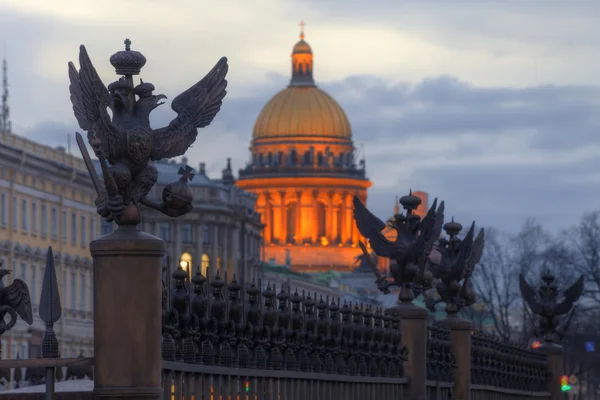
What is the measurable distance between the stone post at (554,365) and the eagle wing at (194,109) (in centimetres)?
2195

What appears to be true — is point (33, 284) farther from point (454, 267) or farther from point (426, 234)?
point (426, 234)

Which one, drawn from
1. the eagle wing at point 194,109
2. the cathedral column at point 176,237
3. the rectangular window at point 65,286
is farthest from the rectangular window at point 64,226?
the eagle wing at point 194,109

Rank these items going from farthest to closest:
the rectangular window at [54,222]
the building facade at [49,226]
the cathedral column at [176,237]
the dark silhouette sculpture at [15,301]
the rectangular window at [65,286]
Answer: the cathedral column at [176,237] < the rectangular window at [54,222] < the rectangular window at [65,286] < the building facade at [49,226] < the dark silhouette sculpture at [15,301]

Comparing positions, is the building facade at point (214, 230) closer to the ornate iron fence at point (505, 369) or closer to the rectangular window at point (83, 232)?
the rectangular window at point (83, 232)

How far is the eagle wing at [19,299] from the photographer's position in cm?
1585

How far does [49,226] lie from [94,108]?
79.6 meters

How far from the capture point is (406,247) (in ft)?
71.5

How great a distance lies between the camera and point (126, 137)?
43.5ft

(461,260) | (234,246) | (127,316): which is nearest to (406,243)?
(461,260)

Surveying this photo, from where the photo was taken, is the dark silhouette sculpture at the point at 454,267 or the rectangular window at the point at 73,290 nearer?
the dark silhouette sculpture at the point at 454,267

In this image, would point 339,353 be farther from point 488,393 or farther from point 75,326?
point 75,326

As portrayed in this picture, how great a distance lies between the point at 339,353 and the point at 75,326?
66.4 metres

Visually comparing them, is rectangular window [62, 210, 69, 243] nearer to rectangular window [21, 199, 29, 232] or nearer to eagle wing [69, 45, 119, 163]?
rectangular window [21, 199, 29, 232]

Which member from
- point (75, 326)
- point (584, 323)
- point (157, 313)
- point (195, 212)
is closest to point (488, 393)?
Answer: point (157, 313)
